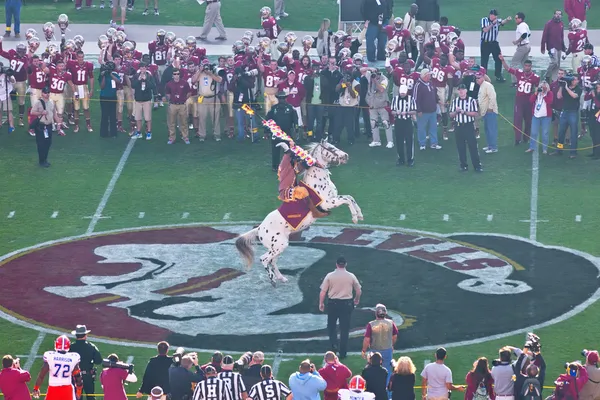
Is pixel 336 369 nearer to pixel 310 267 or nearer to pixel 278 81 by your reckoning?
pixel 310 267

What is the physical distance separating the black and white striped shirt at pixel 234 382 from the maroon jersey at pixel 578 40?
62.4 ft

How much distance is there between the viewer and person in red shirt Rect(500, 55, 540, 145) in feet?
97.7

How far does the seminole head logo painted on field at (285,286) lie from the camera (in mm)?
21094

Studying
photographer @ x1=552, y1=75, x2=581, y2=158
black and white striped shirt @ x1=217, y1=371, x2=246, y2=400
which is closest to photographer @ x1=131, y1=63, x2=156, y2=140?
photographer @ x1=552, y1=75, x2=581, y2=158

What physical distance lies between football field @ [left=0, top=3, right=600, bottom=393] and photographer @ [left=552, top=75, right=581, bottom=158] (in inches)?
22.6

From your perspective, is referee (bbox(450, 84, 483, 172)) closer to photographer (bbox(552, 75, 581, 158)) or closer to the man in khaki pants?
photographer (bbox(552, 75, 581, 158))

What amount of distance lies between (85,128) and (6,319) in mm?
10726

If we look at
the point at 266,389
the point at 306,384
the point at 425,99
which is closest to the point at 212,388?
the point at 266,389

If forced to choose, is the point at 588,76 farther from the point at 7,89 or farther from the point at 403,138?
the point at 7,89

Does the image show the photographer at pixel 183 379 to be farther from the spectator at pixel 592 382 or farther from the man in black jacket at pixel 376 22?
the man in black jacket at pixel 376 22

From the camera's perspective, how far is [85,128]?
31.7 m

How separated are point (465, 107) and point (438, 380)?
11925 millimetres

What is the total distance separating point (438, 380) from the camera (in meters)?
17.2

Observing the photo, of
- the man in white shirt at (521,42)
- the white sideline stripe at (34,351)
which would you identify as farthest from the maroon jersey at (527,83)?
the white sideline stripe at (34,351)
